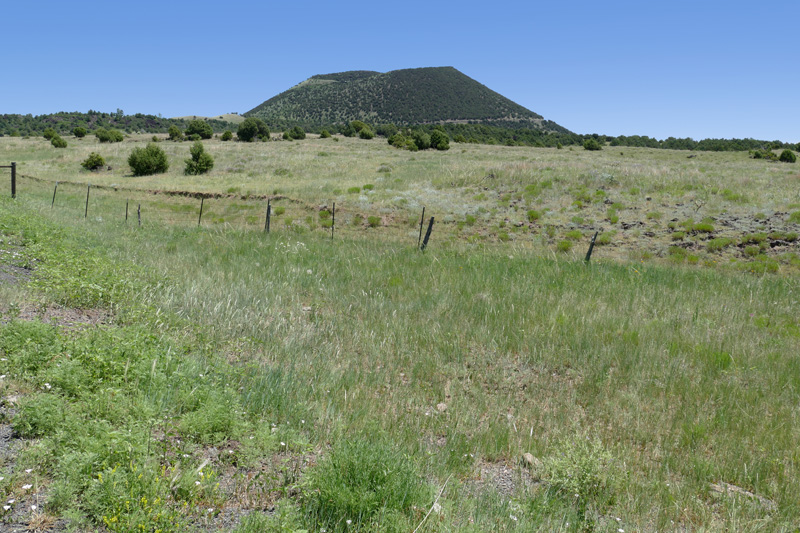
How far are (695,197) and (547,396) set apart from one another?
2418cm

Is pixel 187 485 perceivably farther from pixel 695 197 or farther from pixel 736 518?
pixel 695 197

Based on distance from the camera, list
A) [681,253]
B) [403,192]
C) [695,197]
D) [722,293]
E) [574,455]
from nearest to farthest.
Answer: [574,455]
[722,293]
[681,253]
[695,197]
[403,192]

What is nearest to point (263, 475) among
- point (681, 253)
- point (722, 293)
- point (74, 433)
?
point (74, 433)

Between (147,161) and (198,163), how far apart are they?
4734mm

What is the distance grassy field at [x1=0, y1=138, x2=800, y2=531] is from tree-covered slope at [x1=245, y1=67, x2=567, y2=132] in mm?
147586

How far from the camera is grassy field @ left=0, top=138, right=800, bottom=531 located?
3234 mm

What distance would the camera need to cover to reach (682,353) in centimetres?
702

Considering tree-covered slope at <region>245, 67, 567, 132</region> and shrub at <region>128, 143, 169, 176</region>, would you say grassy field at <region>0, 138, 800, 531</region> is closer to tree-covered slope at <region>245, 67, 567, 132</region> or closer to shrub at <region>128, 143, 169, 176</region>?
shrub at <region>128, 143, 169, 176</region>

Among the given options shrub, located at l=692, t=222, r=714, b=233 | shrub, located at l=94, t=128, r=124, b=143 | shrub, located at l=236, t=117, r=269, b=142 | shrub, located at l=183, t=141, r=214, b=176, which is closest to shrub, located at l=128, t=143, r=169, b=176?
shrub, located at l=183, t=141, r=214, b=176

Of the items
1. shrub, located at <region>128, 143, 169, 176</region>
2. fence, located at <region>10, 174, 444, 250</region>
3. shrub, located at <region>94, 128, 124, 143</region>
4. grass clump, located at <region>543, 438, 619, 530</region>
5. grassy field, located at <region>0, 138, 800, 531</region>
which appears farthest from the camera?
shrub, located at <region>94, 128, 124, 143</region>

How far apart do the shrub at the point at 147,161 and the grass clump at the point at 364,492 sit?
1854 inches

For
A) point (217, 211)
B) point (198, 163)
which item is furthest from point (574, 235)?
point (198, 163)

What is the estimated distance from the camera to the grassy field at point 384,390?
3.23m

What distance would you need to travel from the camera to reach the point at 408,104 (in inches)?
6363
